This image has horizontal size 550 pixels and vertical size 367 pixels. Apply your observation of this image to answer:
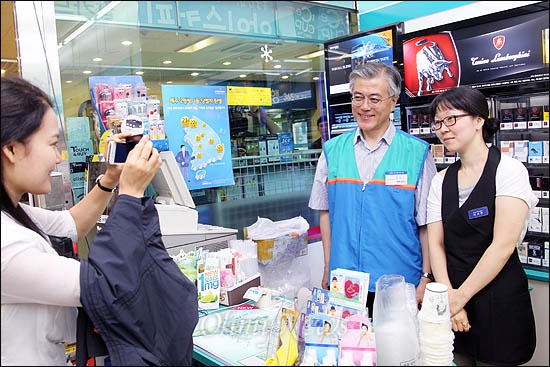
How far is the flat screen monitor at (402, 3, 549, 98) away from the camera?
2775 mm

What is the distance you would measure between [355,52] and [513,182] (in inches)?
95.5

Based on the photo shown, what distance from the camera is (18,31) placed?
8.93 ft

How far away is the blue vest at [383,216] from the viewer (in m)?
2.33

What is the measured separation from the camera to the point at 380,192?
2.36 meters

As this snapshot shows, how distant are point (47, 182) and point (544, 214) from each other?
2842 mm

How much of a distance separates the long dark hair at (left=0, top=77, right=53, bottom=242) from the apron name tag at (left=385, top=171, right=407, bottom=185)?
162cm

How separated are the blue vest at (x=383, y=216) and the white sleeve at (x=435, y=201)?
0.28 ft

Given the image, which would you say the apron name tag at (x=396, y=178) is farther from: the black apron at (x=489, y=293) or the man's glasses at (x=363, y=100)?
the man's glasses at (x=363, y=100)

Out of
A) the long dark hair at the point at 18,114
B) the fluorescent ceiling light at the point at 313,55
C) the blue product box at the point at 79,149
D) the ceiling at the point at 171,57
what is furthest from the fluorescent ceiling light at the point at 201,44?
the long dark hair at the point at 18,114

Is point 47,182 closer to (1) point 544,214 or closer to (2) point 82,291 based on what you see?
(2) point 82,291

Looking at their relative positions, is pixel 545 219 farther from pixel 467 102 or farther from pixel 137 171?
pixel 137 171

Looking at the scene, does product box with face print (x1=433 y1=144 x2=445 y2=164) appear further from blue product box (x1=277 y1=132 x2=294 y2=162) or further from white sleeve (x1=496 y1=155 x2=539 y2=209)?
blue product box (x1=277 y1=132 x2=294 y2=162)

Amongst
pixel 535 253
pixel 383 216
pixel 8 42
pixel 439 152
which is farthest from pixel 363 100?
pixel 8 42

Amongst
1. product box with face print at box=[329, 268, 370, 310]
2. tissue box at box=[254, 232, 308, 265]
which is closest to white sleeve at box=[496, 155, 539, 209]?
product box with face print at box=[329, 268, 370, 310]
